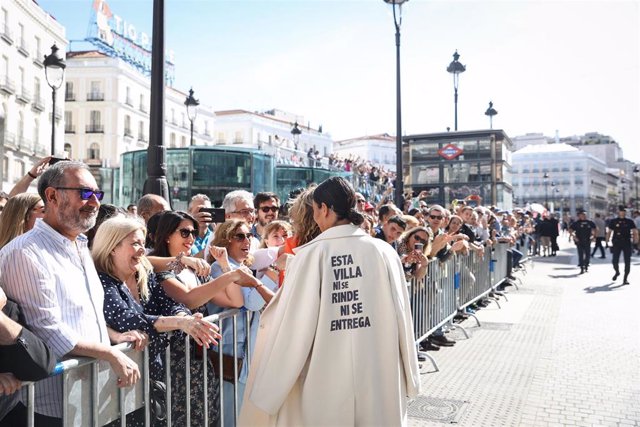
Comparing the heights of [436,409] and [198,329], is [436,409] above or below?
below

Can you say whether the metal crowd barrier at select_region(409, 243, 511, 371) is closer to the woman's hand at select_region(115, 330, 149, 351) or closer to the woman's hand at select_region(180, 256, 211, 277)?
the woman's hand at select_region(180, 256, 211, 277)

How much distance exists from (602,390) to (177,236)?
167 inches

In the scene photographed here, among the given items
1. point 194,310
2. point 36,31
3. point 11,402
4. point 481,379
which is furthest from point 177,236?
point 36,31

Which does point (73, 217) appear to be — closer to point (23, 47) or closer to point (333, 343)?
point (333, 343)

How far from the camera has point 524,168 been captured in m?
131

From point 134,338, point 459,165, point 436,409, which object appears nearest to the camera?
point 134,338

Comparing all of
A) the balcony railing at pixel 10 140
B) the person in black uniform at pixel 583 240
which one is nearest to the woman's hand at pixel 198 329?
the person in black uniform at pixel 583 240

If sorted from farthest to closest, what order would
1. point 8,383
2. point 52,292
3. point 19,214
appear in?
point 19,214, point 52,292, point 8,383

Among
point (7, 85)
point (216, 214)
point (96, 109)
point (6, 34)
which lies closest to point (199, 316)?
point (216, 214)

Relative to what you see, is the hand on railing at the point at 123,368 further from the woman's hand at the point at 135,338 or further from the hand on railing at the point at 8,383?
the hand on railing at the point at 8,383

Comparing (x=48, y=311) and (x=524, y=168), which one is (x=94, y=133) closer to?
(x=48, y=311)

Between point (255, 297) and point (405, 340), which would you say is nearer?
point (405, 340)

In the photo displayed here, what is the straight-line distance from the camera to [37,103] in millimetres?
43219

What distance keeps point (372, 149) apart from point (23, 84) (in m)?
72.3
